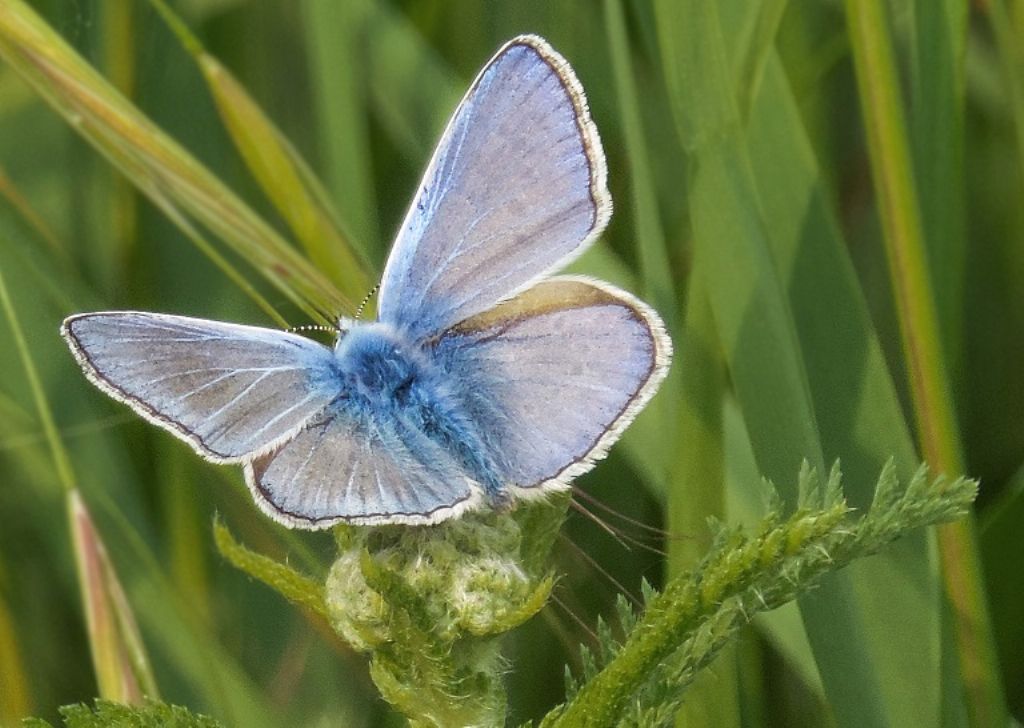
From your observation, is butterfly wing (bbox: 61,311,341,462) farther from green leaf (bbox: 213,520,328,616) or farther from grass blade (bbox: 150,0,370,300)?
grass blade (bbox: 150,0,370,300)

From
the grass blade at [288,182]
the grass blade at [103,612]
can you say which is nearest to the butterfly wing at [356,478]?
the grass blade at [288,182]

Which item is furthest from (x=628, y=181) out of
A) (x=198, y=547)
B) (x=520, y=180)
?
(x=198, y=547)

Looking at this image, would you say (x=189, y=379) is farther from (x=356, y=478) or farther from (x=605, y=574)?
(x=605, y=574)

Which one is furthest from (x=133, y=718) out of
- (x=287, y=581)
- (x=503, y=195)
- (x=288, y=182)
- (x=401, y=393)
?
(x=288, y=182)

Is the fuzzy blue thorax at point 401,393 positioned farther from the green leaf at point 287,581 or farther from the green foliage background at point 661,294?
the green leaf at point 287,581

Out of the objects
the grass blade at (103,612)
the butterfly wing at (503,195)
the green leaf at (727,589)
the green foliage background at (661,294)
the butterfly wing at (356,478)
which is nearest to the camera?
the green leaf at (727,589)

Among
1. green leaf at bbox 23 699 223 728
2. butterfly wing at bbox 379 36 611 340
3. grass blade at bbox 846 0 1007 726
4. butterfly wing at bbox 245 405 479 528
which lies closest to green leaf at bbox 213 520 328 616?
butterfly wing at bbox 245 405 479 528
